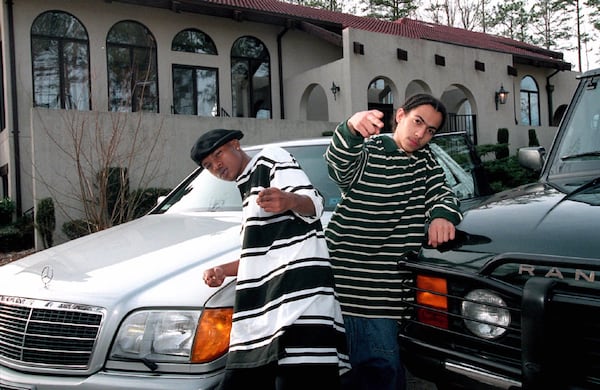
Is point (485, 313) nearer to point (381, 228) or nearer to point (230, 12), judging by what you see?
point (381, 228)

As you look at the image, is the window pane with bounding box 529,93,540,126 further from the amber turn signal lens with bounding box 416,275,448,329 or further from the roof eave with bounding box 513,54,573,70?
the amber turn signal lens with bounding box 416,275,448,329

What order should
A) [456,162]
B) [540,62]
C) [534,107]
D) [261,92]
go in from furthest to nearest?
[534,107]
[540,62]
[261,92]
[456,162]

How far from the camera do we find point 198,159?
7.06ft

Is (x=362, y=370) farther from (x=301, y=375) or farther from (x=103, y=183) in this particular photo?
(x=103, y=183)

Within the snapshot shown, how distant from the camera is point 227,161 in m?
2.15

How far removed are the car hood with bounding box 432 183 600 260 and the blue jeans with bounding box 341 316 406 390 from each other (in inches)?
18.6

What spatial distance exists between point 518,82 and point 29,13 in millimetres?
16868

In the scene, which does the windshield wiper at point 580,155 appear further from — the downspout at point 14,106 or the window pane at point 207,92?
the window pane at point 207,92

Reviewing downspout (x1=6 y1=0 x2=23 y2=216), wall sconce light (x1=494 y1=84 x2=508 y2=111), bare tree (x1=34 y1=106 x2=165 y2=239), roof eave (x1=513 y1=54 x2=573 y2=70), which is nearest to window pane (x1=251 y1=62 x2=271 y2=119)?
bare tree (x1=34 y1=106 x2=165 y2=239)

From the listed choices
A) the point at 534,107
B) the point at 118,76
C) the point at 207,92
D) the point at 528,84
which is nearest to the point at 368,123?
the point at 118,76

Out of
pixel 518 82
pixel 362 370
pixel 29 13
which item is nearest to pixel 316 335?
pixel 362 370

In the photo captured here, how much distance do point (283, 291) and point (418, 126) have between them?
2.89ft

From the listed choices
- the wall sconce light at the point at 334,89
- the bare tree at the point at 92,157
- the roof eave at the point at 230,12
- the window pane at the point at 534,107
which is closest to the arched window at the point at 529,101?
the window pane at the point at 534,107

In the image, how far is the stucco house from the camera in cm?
1066
